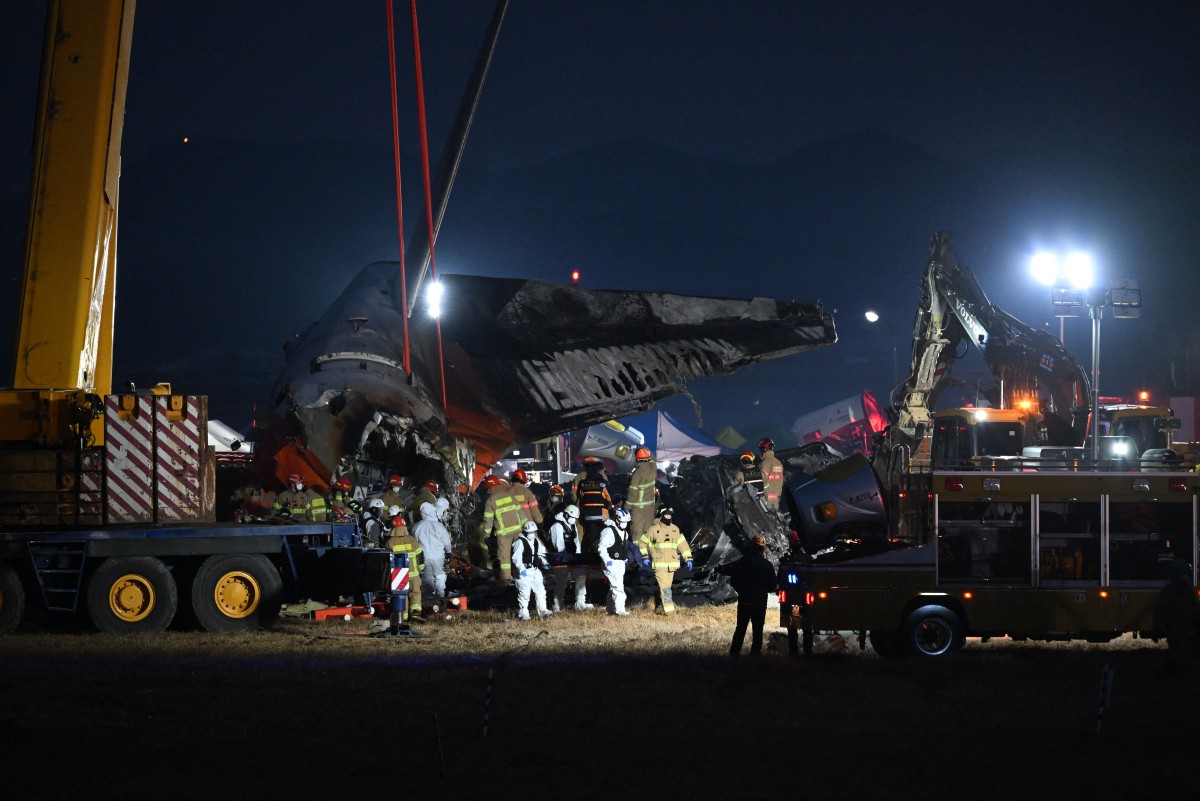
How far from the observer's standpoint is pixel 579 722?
10.7m

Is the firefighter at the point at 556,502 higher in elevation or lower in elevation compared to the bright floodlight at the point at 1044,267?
lower

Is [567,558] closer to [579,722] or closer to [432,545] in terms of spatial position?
[432,545]

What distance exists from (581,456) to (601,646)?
33.4 m

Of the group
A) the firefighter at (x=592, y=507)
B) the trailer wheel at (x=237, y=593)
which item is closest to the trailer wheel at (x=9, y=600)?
the trailer wheel at (x=237, y=593)

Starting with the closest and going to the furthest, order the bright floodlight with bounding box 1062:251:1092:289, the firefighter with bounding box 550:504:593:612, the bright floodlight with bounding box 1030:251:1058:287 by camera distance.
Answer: the firefighter with bounding box 550:504:593:612
the bright floodlight with bounding box 1062:251:1092:289
the bright floodlight with bounding box 1030:251:1058:287

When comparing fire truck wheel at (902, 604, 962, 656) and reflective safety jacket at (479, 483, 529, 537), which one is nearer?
fire truck wheel at (902, 604, 962, 656)

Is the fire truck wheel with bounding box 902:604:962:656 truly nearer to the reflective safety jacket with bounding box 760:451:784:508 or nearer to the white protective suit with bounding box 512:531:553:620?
the white protective suit with bounding box 512:531:553:620

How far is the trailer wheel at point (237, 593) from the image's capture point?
54.1 feet

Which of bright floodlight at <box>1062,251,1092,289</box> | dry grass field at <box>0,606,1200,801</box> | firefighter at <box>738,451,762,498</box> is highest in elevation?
bright floodlight at <box>1062,251,1092,289</box>

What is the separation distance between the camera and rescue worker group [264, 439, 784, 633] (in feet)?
63.2

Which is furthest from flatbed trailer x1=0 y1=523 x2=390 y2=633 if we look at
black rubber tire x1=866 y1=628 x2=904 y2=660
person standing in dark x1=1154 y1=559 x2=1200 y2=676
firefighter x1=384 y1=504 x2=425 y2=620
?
person standing in dark x1=1154 y1=559 x2=1200 y2=676

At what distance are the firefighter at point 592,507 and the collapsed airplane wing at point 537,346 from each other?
3.51 meters

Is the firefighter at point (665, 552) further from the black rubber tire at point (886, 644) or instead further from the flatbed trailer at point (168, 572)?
the black rubber tire at point (886, 644)

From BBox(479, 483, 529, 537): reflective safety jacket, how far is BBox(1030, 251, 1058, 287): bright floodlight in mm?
15409
